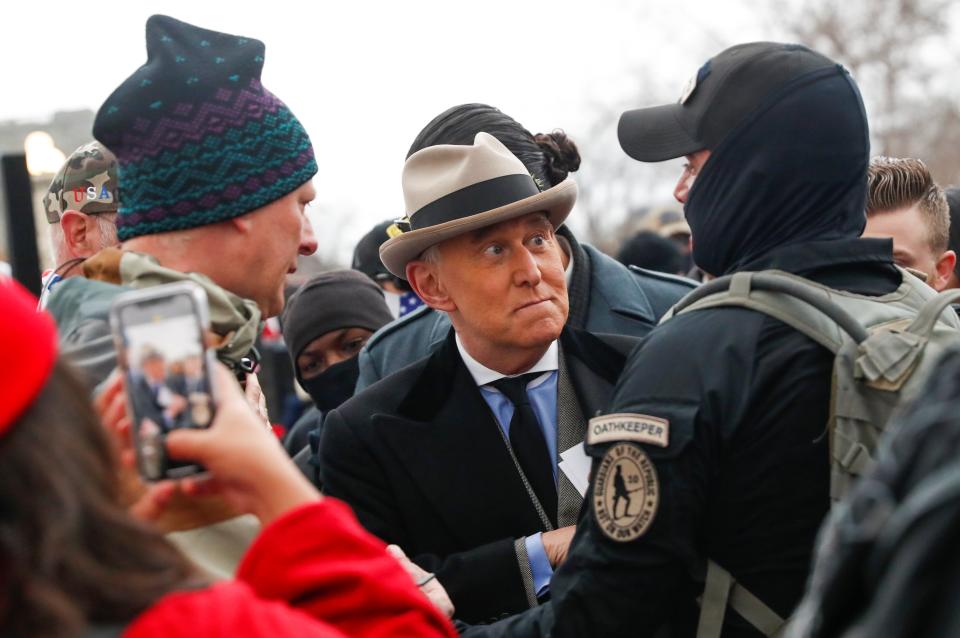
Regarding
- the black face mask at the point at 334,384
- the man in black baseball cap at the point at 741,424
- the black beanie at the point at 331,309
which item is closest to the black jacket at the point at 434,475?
the man in black baseball cap at the point at 741,424

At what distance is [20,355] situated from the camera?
1459 mm

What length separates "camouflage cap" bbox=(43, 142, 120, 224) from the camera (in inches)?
164

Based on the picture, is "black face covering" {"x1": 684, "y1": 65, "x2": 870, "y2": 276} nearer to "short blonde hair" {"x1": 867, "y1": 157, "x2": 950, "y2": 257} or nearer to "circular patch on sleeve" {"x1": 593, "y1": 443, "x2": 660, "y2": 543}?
"circular patch on sleeve" {"x1": 593, "y1": 443, "x2": 660, "y2": 543}

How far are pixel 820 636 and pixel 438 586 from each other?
69.3 inches

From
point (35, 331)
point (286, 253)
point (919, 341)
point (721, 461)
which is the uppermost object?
point (35, 331)

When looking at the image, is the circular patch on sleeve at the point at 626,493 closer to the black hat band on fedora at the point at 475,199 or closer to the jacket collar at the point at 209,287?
the jacket collar at the point at 209,287

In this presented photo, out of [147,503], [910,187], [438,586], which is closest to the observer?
[147,503]

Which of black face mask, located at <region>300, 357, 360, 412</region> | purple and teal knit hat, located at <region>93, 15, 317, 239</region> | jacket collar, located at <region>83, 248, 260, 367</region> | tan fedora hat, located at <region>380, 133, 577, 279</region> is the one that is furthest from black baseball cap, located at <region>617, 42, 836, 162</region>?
black face mask, located at <region>300, 357, 360, 412</region>

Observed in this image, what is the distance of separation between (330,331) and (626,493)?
335cm

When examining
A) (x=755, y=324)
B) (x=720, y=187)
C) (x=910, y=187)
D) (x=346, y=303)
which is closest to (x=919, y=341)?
(x=755, y=324)

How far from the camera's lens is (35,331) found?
1488mm

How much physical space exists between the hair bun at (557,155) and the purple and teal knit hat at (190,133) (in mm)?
1762

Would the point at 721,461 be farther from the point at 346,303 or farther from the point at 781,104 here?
the point at 346,303

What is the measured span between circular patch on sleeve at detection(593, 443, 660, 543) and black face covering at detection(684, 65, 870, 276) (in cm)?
58
